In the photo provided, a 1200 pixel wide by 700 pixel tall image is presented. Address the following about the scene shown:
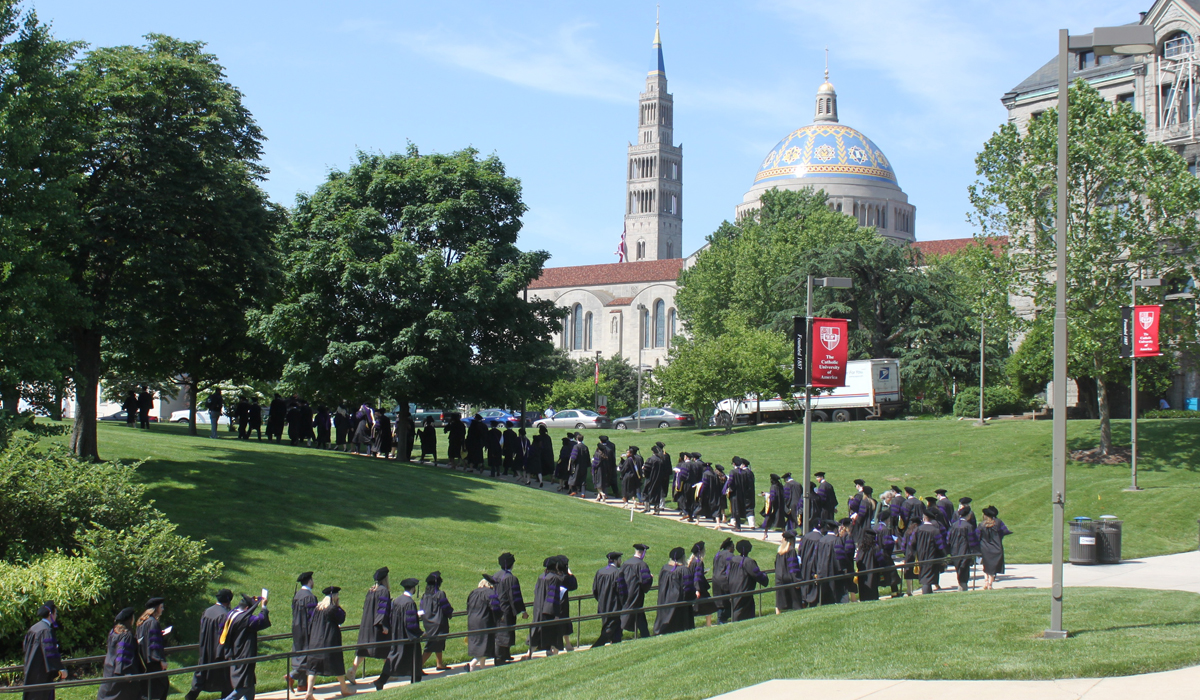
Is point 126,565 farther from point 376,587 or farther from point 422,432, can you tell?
point 422,432

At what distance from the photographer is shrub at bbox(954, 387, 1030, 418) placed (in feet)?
137

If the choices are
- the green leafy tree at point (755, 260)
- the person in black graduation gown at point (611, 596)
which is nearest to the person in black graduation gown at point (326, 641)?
the person in black graduation gown at point (611, 596)

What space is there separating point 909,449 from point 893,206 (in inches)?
2870

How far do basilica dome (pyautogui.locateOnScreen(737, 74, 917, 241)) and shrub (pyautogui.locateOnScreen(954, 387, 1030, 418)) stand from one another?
5614 centimetres

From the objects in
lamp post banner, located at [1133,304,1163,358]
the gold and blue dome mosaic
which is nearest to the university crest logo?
lamp post banner, located at [1133,304,1163,358]

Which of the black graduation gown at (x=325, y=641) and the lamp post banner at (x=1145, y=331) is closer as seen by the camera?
the black graduation gown at (x=325, y=641)

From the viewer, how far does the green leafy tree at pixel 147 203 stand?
63.3ft

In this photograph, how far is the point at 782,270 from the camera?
5409 centimetres

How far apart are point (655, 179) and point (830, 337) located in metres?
122

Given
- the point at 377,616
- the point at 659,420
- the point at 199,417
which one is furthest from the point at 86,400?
the point at 659,420

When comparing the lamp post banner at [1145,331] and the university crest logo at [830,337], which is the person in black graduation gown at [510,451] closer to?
the university crest logo at [830,337]

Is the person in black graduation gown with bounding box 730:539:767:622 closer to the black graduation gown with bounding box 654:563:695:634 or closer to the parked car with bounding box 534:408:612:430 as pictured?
the black graduation gown with bounding box 654:563:695:634

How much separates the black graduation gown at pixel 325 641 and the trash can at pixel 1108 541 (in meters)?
14.6

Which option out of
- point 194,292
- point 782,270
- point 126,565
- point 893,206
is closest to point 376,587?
point 126,565
